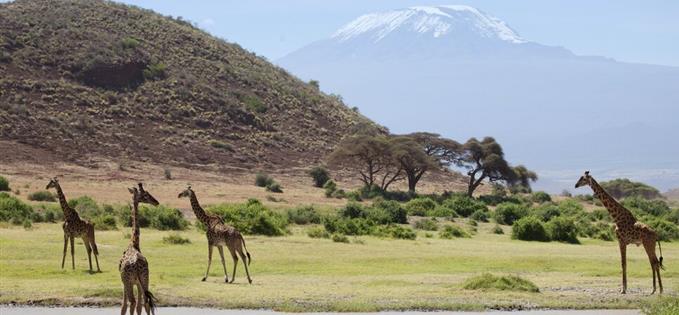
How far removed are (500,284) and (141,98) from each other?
76245 millimetres

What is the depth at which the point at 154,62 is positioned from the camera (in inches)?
4119

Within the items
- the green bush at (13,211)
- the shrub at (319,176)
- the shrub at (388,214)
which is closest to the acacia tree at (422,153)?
the shrub at (319,176)

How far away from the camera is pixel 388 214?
50.7 metres

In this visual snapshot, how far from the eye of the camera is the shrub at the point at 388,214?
49469 mm

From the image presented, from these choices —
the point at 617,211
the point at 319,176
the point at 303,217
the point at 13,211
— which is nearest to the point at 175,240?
the point at 13,211

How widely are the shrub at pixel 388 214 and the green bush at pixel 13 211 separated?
50.0ft

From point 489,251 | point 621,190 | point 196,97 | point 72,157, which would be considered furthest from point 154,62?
point 489,251

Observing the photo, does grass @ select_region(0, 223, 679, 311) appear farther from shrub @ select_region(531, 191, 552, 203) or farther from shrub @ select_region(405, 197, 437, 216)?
shrub @ select_region(531, 191, 552, 203)

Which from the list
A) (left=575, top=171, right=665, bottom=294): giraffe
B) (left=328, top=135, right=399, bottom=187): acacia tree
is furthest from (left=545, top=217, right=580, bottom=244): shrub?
(left=328, top=135, right=399, bottom=187): acacia tree

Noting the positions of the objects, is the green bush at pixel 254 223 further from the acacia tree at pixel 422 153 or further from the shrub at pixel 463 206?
the acacia tree at pixel 422 153

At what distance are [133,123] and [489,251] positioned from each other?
61501 mm

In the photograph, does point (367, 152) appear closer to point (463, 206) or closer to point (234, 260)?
A: point (463, 206)

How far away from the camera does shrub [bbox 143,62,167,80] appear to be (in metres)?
102

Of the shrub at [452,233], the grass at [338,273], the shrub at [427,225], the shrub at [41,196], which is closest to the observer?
the grass at [338,273]
